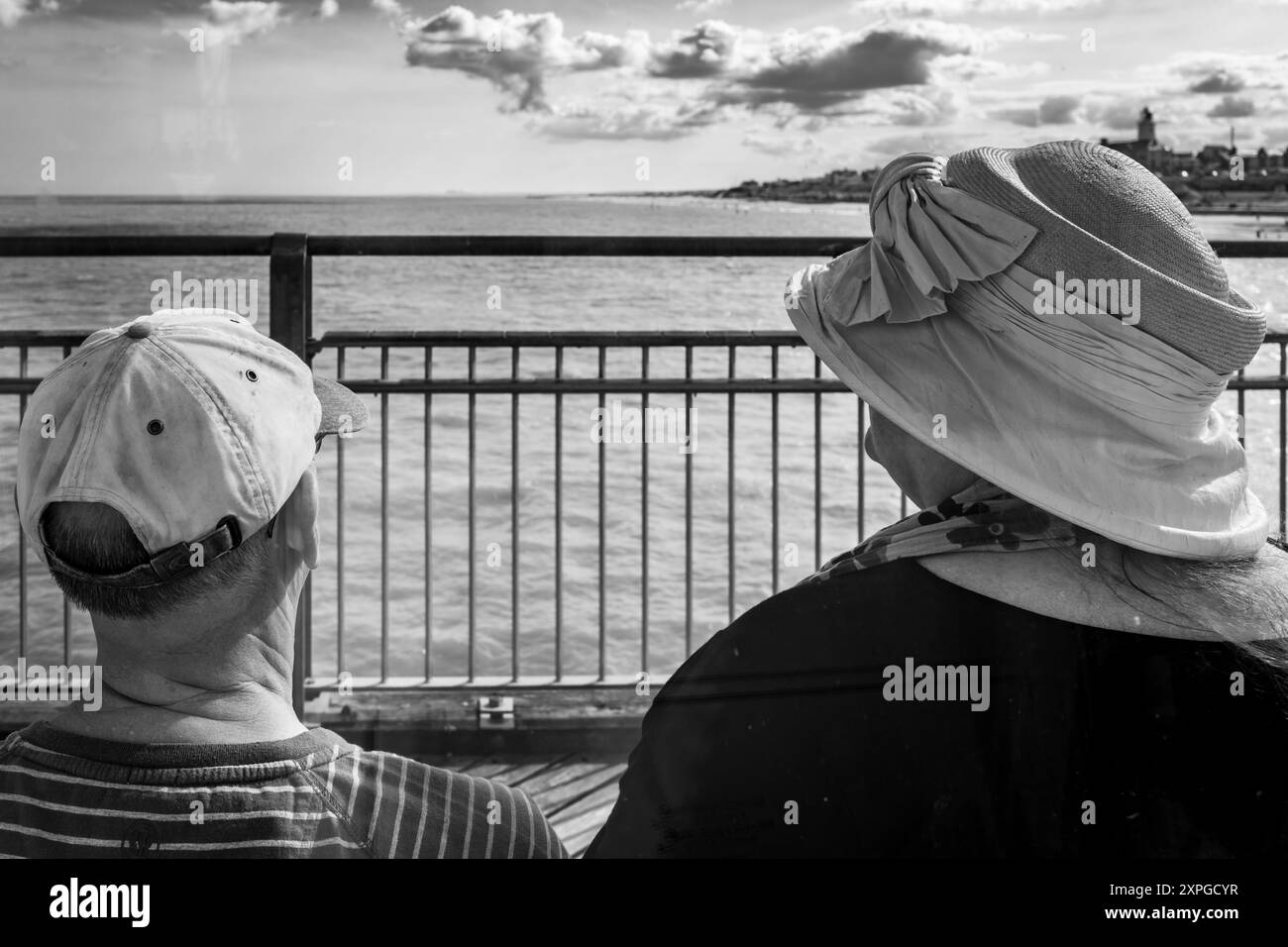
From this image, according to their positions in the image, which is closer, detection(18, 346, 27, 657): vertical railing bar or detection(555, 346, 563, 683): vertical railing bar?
detection(18, 346, 27, 657): vertical railing bar

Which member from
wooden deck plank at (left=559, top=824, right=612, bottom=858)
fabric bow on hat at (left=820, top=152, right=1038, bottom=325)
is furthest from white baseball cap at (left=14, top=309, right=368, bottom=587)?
wooden deck plank at (left=559, top=824, right=612, bottom=858)

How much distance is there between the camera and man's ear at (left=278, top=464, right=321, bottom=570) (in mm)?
1269

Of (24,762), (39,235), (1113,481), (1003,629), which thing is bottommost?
(24,762)

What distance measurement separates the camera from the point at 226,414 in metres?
1.18

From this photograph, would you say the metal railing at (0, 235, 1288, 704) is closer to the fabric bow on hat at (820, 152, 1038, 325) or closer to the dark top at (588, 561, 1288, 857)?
the fabric bow on hat at (820, 152, 1038, 325)

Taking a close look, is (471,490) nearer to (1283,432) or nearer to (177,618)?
(1283,432)

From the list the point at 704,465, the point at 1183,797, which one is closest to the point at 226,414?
the point at 1183,797

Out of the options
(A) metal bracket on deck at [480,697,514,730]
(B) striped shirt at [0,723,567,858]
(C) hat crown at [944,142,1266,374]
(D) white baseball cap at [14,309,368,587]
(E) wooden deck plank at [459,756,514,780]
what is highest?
(C) hat crown at [944,142,1266,374]

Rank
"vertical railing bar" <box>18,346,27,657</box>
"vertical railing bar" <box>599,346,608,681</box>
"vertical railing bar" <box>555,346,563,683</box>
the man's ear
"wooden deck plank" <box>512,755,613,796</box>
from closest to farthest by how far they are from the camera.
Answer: the man's ear → "wooden deck plank" <box>512,755,613,796</box> → "vertical railing bar" <box>18,346,27,657</box> → "vertical railing bar" <box>599,346,608,681</box> → "vertical railing bar" <box>555,346,563,683</box>

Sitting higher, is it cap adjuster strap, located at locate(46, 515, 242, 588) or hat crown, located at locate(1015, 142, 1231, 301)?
hat crown, located at locate(1015, 142, 1231, 301)

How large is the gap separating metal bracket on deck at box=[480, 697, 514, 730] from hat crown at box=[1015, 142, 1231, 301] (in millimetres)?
2480
